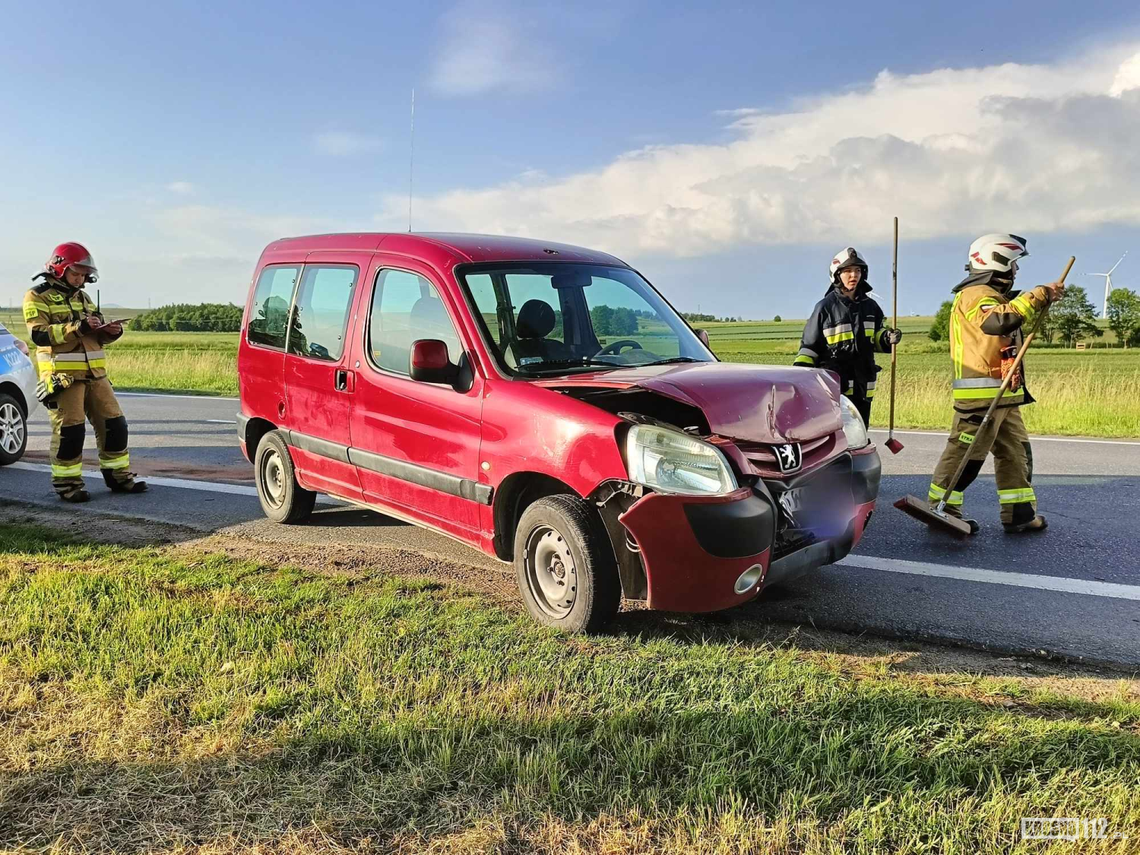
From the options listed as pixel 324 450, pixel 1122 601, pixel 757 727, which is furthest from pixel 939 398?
pixel 757 727

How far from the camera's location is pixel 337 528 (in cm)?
619

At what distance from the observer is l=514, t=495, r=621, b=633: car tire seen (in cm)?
376

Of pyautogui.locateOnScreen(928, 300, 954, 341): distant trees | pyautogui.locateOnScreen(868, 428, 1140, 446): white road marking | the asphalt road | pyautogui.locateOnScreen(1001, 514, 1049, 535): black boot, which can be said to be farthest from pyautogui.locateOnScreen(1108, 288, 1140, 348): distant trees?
pyautogui.locateOnScreen(1001, 514, 1049, 535): black boot

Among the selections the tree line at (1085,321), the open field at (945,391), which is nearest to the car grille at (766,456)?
the open field at (945,391)

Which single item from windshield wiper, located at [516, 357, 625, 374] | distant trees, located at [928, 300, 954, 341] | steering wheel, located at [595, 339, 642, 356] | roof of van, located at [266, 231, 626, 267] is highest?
distant trees, located at [928, 300, 954, 341]

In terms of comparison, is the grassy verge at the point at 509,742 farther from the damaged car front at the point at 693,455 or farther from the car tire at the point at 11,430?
the car tire at the point at 11,430

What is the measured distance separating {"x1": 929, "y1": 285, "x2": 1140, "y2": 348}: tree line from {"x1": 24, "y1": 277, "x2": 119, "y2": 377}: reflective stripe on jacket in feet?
230

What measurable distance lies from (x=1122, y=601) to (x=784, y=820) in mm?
2976

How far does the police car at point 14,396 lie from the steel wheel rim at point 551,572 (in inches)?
308

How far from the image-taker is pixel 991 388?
575 cm

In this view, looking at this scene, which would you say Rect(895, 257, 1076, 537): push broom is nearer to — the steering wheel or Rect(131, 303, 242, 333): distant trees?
the steering wheel

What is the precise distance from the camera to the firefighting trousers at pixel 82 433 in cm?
730

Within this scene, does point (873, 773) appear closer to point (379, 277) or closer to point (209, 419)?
point (379, 277)

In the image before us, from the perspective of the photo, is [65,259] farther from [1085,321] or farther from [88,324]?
[1085,321]
